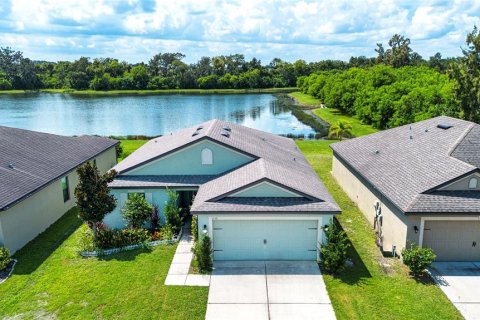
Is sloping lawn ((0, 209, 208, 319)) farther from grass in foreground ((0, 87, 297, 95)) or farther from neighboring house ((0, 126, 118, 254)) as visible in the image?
grass in foreground ((0, 87, 297, 95))

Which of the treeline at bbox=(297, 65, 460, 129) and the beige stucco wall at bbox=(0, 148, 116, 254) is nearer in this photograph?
the beige stucco wall at bbox=(0, 148, 116, 254)

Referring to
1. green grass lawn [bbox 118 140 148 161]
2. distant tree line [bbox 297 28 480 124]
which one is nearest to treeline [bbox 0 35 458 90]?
distant tree line [bbox 297 28 480 124]

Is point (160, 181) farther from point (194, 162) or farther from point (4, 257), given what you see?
point (4, 257)

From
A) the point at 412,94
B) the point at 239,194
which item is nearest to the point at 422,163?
the point at 239,194

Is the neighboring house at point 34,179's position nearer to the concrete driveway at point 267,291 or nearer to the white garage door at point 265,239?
A: the white garage door at point 265,239

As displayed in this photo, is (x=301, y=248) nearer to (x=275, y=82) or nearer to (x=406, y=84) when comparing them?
(x=406, y=84)
